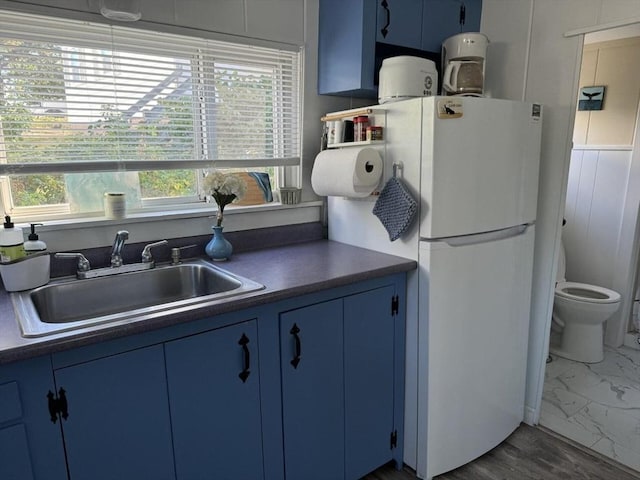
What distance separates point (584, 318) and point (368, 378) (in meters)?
1.88

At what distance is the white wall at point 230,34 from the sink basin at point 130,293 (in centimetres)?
18

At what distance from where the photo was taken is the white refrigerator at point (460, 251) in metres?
1.70

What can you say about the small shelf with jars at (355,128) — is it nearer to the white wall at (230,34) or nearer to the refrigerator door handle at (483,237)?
the white wall at (230,34)

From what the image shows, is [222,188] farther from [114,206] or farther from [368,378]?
[368,378]

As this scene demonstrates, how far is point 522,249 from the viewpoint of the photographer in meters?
2.02

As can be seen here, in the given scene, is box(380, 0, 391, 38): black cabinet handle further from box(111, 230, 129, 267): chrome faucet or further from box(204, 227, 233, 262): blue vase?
box(111, 230, 129, 267): chrome faucet

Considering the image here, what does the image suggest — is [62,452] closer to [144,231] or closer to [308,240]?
[144,231]

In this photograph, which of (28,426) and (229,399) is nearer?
(28,426)

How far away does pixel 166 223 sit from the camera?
1.90m

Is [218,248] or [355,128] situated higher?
[355,128]

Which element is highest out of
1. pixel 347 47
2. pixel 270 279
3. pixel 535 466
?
pixel 347 47

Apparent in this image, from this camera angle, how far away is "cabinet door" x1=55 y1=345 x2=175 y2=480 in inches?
45.8

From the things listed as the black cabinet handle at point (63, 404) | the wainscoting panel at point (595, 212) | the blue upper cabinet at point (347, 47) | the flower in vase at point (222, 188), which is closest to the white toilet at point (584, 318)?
the wainscoting panel at point (595, 212)

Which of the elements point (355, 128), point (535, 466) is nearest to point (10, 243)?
point (355, 128)
